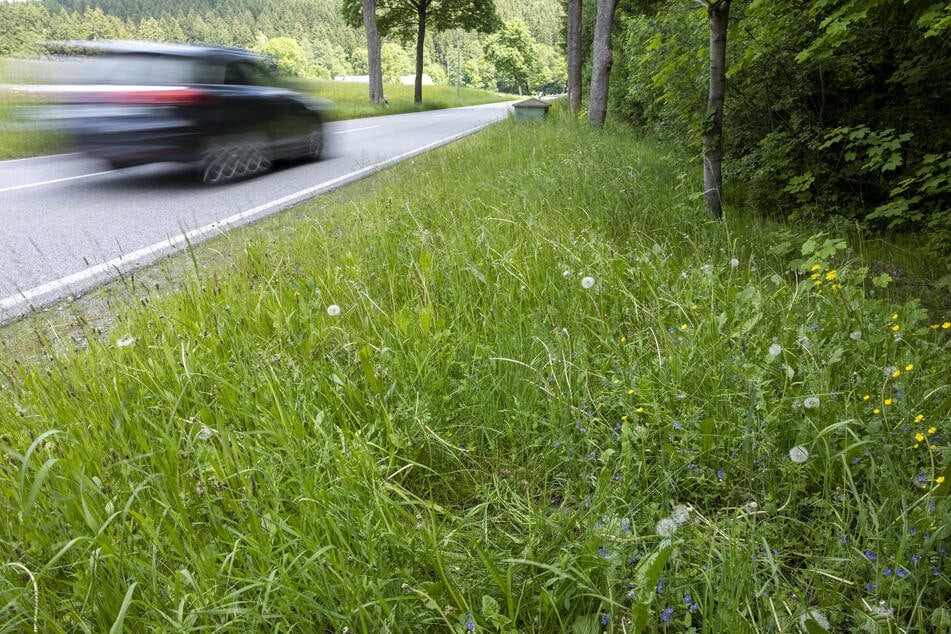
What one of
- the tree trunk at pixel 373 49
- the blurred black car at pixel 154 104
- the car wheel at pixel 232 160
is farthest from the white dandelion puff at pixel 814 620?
the tree trunk at pixel 373 49

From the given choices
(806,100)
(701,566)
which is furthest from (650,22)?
(701,566)

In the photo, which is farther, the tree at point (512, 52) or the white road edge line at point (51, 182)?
the tree at point (512, 52)

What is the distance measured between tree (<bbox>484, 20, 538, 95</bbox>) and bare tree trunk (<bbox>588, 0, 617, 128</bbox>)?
65.3m

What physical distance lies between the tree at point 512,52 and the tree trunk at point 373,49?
175 ft

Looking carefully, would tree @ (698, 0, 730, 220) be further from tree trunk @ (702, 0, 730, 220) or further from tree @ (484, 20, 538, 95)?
tree @ (484, 20, 538, 95)

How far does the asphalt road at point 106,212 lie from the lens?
373 cm

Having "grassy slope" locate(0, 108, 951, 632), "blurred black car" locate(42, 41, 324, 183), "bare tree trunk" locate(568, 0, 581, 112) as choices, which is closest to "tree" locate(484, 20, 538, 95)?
"bare tree trunk" locate(568, 0, 581, 112)

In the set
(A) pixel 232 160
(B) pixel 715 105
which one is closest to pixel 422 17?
(A) pixel 232 160

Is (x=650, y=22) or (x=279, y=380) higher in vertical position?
Answer: (x=650, y=22)

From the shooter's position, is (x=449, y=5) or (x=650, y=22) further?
(x=449, y=5)

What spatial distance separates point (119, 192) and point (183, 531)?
19.8 feet

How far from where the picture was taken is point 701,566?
128 centimetres

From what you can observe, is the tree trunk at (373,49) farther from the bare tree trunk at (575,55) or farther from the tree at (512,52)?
the tree at (512,52)

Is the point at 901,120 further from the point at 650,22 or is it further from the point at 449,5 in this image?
the point at 449,5
